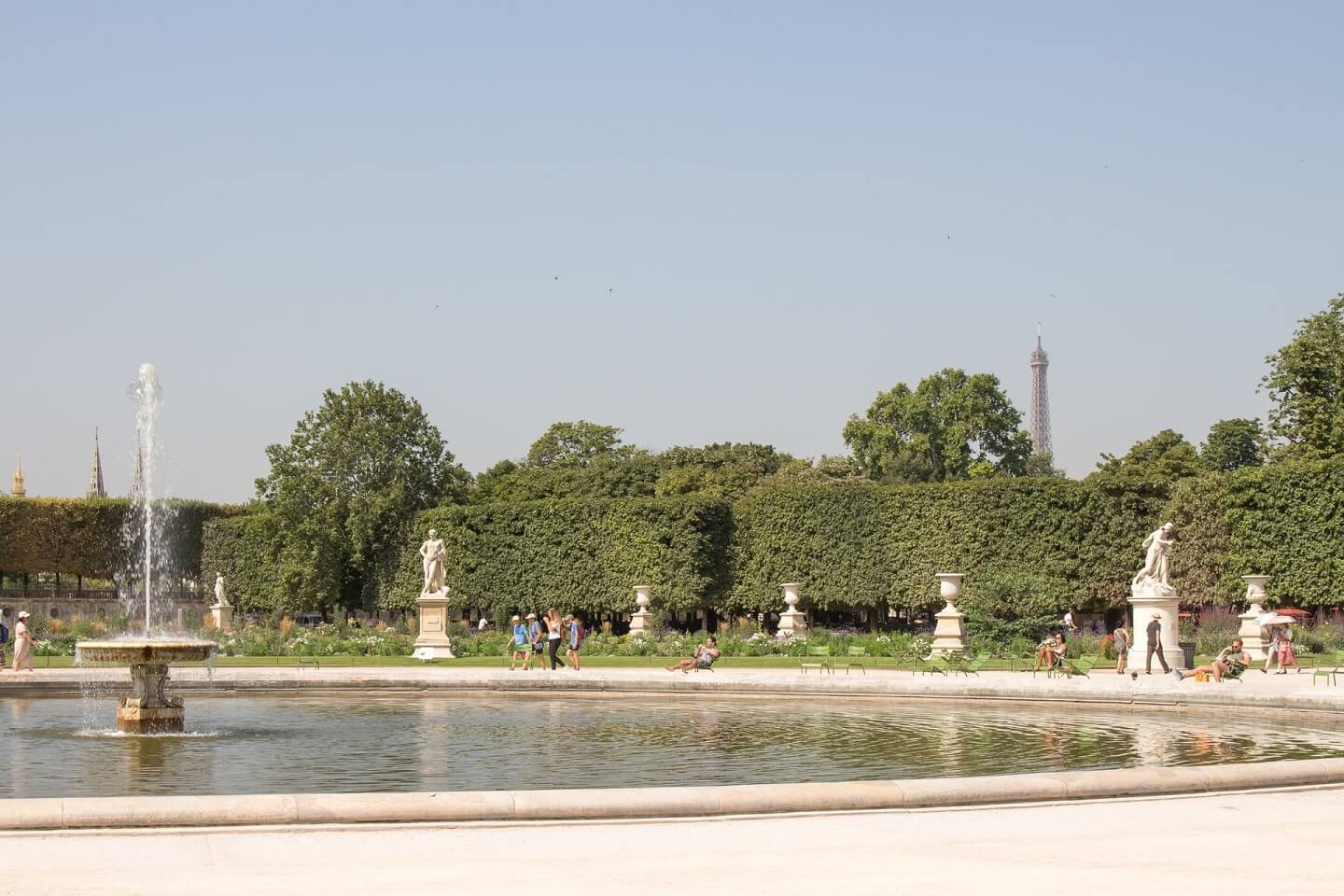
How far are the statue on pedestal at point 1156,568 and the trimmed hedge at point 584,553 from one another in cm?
2172

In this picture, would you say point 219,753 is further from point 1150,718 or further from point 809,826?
point 1150,718

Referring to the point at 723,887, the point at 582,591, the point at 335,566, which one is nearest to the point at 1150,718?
the point at 723,887

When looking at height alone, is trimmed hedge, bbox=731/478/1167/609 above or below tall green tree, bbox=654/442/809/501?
below

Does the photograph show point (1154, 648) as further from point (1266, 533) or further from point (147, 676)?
point (147, 676)

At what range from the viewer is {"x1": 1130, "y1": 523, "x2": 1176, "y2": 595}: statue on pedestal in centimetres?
2655

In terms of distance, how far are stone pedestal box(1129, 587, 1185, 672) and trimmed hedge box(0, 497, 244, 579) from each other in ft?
147

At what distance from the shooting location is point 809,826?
9.73 m

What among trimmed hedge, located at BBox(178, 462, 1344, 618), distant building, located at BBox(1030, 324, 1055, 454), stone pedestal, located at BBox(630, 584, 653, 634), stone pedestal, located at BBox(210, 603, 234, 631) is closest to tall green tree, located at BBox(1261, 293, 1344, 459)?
trimmed hedge, located at BBox(178, 462, 1344, 618)

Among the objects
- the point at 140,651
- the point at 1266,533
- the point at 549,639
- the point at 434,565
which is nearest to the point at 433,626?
the point at 434,565

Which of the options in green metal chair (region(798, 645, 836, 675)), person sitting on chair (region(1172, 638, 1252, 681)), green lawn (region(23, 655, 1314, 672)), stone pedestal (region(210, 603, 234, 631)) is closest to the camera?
person sitting on chair (region(1172, 638, 1252, 681))

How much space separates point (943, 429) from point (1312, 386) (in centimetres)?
3047

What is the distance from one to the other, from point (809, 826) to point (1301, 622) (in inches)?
1171

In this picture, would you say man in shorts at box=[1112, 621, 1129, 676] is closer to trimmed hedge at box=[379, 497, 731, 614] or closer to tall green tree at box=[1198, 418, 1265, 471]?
trimmed hedge at box=[379, 497, 731, 614]

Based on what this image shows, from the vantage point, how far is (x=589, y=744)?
53.9ft
